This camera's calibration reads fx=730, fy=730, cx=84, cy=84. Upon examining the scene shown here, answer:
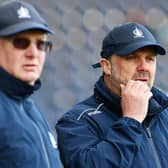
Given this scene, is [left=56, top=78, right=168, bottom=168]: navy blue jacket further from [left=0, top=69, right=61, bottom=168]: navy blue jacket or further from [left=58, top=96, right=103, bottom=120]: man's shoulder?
[left=0, top=69, right=61, bottom=168]: navy blue jacket

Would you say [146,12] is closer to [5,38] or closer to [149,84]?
[149,84]

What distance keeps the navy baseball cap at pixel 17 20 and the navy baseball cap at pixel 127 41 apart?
1.79 ft

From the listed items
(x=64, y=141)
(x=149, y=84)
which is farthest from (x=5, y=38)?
(x=149, y=84)

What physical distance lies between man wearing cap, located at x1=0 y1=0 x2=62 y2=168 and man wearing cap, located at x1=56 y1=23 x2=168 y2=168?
252 mm

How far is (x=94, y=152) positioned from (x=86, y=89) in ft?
6.22

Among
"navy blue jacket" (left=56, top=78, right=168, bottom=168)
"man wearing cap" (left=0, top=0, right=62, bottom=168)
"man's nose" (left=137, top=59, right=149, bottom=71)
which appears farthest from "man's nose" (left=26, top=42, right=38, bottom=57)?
"man's nose" (left=137, top=59, right=149, bottom=71)

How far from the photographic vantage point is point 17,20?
2766mm

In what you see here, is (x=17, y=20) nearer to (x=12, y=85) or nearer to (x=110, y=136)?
(x=12, y=85)

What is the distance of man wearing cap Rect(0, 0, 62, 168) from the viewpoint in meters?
2.61

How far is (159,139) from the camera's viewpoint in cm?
319

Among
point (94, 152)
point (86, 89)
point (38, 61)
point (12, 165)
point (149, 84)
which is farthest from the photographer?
point (86, 89)

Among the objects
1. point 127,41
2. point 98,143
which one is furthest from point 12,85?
point 127,41

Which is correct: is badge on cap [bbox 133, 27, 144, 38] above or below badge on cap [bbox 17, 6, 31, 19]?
below

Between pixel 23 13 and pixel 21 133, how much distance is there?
0.48 meters
